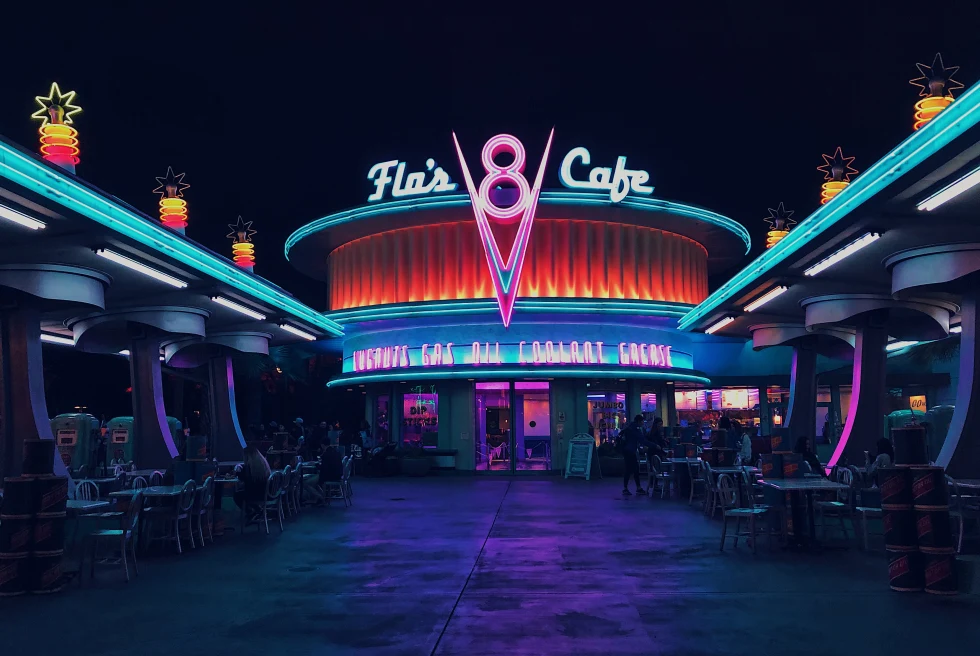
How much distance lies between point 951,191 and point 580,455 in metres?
16.6

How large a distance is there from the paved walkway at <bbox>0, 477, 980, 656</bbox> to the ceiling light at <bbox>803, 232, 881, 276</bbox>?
14.8 ft

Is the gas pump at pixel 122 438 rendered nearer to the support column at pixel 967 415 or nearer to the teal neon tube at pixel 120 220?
the teal neon tube at pixel 120 220

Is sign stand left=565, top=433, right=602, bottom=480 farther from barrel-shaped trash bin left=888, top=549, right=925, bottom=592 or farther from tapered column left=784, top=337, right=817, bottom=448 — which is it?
barrel-shaped trash bin left=888, top=549, right=925, bottom=592

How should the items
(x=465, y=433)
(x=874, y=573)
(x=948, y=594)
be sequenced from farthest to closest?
(x=465, y=433)
(x=874, y=573)
(x=948, y=594)

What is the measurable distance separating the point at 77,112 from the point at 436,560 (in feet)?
30.1

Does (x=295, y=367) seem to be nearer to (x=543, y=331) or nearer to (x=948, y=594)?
(x=543, y=331)

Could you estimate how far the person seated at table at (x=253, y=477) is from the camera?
1330 cm

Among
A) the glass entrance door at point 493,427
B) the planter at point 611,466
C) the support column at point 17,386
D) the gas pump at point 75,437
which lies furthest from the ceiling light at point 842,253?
the gas pump at point 75,437

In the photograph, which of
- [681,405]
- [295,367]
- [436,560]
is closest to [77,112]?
[436,560]

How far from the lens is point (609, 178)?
28078 millimetres

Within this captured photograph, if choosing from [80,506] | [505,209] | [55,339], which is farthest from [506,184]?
[80,506]

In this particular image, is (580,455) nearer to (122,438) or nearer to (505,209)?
(505,209)

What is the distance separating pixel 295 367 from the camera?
39.7 meters

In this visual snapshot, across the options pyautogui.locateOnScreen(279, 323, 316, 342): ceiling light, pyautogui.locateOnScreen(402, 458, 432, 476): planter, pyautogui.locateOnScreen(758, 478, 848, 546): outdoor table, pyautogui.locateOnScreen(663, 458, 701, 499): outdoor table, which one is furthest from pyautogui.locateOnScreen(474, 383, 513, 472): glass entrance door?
pyautogui.locateOnScreen(758, 478, 848, 546): outdoor table
